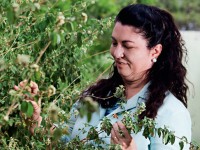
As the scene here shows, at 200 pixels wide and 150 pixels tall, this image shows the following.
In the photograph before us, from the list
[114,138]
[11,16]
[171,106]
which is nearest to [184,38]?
[171,106]

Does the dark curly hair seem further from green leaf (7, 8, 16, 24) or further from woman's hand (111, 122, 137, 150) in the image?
green leaf (7, 8, 16, 24)

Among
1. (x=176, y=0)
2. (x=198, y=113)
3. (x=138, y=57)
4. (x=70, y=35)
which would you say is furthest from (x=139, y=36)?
(x=176, y=0)

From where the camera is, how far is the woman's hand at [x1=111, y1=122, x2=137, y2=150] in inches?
118

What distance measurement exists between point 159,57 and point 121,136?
857mm

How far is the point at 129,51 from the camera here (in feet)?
11.8

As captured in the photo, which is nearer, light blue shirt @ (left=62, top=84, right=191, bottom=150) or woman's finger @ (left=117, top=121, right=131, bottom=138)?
woman's finger @ (left=117, top=121, right=131, bottom=138)

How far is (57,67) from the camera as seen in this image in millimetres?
3676

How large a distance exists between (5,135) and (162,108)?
0.77 meters

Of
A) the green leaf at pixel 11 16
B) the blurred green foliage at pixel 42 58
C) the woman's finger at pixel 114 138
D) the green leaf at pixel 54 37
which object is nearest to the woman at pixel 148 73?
the blurred green foliage at pixel 42 58

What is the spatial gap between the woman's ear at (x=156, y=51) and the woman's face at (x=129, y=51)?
5 centimetres

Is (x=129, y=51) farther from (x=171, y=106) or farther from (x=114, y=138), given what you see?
(x=114, y=138)

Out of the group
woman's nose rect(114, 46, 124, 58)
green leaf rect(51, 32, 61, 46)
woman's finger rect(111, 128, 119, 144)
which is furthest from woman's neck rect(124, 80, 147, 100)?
green leaf rect(51, 32, 61, 46)

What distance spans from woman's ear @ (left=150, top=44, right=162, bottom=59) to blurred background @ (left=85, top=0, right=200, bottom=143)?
0.23 metres

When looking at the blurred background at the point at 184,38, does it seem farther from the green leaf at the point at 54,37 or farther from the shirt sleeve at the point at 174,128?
the green leaf at the point at 54,37
